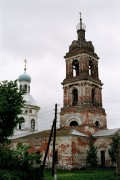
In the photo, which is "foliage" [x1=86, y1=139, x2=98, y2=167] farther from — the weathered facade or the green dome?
the green dome

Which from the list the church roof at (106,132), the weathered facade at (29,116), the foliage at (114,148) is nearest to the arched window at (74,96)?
the church roof at (106,132)

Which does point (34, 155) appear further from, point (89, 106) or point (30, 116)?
point (30, 116)

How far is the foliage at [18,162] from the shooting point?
53.8 feet

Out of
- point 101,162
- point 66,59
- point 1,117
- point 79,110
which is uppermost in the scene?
point 66,59

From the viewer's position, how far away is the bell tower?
34188 mm

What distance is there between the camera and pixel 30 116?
1815 inches

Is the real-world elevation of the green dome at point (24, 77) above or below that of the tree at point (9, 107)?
above

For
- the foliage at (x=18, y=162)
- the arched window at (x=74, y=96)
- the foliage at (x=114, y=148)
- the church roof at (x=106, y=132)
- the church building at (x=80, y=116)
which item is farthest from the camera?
the arched window at (x=74, y=96)

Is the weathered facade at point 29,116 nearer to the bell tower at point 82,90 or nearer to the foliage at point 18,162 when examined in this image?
the bell tower at point 82,90

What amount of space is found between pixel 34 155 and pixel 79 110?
17.5 meters

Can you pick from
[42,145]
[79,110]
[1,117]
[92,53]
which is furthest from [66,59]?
[1,117]

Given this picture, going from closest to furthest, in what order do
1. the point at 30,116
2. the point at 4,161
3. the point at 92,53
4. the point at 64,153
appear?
the point at 4,161 → the point at 64,153 → the point at 92,53 → the point at 30,116

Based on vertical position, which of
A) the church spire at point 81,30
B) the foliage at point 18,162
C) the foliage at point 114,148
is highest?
the church spire at point 81,30

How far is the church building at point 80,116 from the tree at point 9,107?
13620 mm
